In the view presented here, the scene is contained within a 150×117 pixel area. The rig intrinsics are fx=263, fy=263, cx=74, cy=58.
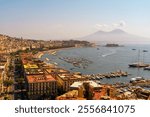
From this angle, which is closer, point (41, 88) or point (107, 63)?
point (41, 88)

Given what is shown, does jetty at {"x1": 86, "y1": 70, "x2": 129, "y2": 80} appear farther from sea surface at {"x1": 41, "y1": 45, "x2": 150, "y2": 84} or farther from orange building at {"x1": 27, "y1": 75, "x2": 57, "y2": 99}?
orange building at {"x1": 27, "y1": 75, "x2": 57, "y2": 99}

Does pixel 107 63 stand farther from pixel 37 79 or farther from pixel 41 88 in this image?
pixel 41 88

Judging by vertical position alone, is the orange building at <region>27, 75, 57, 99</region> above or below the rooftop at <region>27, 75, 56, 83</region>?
below

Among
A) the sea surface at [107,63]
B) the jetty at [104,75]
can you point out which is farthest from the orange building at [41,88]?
the sea surface at [107,63]

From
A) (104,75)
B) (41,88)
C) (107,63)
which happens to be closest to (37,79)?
(41,88)


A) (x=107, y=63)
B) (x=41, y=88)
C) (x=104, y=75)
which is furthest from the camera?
(x=107, y=63)

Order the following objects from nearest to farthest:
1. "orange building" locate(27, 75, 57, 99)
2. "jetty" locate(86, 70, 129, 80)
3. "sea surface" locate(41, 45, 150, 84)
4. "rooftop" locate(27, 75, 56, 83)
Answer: "orange building" locate(27, 75, 57, 99), "rooftop" locate(27, 75, 56, 83), "jetty" locate(86, 70, 129, 80), "sea surface" locate(41, 45, 150, 84)

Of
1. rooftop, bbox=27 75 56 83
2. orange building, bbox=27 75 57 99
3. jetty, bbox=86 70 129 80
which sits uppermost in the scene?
rooftop, bbox=27 75 56 83

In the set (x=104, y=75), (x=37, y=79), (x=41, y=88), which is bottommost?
(x=104, y=75)

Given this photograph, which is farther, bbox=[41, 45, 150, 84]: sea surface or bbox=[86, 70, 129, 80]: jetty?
bbox=[41, 45, 150, 84]: sea surface

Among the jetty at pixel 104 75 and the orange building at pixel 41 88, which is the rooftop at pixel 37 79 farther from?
the jetty at pixel 104 75

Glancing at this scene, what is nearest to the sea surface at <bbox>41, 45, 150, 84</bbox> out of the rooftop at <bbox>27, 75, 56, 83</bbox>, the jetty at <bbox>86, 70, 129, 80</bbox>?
the jetty at <bbox>86, 70, 129, 80</bbox>
